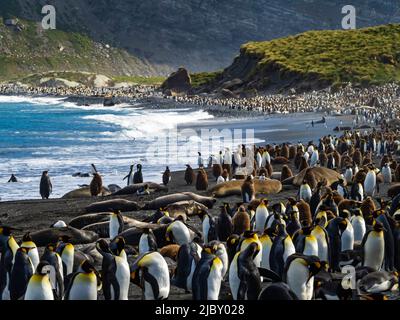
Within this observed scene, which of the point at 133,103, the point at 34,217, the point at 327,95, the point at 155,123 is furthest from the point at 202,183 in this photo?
the point at 133,103

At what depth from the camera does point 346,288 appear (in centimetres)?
940

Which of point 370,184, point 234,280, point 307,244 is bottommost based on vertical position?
point 234,280

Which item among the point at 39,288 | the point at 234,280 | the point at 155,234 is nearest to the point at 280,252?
the point at 234,280

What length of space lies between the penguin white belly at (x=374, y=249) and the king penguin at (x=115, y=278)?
397 cm

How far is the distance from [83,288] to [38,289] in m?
0.66

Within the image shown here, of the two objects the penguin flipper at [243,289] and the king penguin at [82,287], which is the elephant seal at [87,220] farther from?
the penguin flipper at [243,289]

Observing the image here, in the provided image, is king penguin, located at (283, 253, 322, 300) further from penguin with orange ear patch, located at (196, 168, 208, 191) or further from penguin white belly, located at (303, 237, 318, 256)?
penguin with orange ear patch, located at (196, 168, 208, 191)

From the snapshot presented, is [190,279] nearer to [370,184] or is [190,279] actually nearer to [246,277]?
[246,277]

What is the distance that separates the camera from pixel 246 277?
31.5ft

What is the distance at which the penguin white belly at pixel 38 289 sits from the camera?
886 cm

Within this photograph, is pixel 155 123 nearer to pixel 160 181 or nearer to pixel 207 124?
pixel 207 124

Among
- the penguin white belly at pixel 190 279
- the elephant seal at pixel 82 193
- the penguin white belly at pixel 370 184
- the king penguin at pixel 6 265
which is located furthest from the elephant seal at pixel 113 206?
the penguin white belly at pixel 190 279

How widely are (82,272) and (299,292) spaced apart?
2896mm

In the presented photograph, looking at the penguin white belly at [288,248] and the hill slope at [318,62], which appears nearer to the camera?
the penguin white belly at [288,248]
